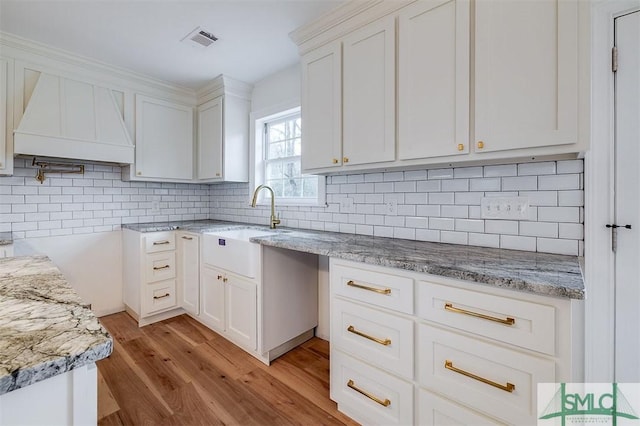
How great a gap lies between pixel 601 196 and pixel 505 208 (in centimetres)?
40

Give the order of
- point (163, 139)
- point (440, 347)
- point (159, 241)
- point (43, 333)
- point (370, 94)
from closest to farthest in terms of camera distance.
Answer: point (43, 333) < point (440, 347) < point (370, 94) < point (159, 241) < point (163, 139)

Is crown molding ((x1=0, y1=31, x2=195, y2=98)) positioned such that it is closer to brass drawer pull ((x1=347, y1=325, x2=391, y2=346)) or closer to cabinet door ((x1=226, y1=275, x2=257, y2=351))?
cabinet door ((x1=226, y1=275, x2=257, y2=351))

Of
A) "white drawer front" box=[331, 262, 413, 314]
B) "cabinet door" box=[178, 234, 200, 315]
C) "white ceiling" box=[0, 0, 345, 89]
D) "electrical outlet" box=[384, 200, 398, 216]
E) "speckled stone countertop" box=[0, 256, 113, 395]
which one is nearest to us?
"speckled stone countertop" box=[0, 256, 113, 395]

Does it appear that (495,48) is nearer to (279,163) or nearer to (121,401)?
(279,163)

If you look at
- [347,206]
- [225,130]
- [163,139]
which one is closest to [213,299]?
[347,206]

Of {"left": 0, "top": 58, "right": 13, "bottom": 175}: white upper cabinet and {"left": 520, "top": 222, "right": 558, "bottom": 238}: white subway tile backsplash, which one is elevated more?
{"left": 0, "top": 58, "right": 13, "bottom": 175}: white upper cabinet

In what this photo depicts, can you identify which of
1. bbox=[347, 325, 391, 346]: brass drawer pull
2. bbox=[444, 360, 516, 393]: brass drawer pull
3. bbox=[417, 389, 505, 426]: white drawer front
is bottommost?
bbox=[417, 389, 505, 426]: white drawer front

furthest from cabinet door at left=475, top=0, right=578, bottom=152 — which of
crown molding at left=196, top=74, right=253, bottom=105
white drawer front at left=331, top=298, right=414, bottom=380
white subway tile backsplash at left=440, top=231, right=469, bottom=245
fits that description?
crown molding at left=196, top=74, right=253, bottom=105

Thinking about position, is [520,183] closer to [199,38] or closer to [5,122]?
[199,38]

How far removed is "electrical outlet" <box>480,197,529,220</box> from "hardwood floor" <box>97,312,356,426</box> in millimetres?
1417

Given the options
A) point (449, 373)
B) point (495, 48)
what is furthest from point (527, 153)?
point (449, 373)

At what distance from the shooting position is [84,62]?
264 centimetres

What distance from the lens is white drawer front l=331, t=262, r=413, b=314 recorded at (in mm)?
1378

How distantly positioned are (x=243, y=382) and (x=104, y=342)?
160cm
